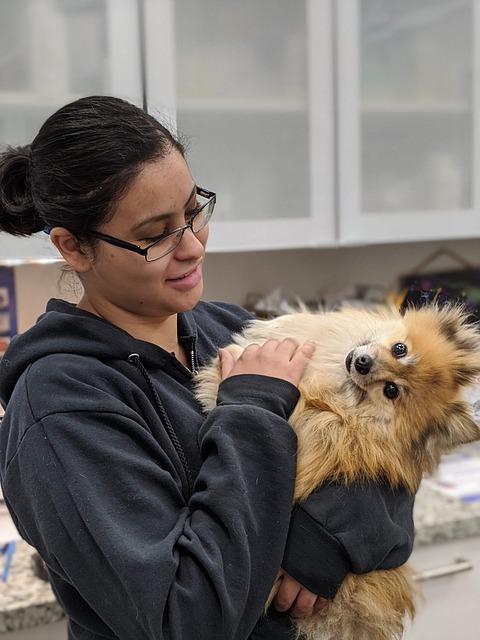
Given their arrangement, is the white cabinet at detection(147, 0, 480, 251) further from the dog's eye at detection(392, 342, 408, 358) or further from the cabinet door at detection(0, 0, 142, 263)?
the dog's eye at detection(392, 342, 408, 358)

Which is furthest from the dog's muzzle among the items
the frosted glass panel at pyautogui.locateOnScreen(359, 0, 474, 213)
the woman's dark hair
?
the frosted glass panel at pyautogui.locateOnScreen(359, 0, 474, 213)

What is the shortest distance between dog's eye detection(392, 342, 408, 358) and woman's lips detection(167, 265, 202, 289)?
27 centimetres

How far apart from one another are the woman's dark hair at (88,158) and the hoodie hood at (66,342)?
4.1 inches

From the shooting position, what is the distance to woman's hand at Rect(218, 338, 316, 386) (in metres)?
0.92

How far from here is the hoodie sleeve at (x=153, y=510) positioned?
779mm

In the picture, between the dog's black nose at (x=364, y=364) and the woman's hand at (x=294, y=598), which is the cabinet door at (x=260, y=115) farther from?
the woman's hand at (x=294, y=598)

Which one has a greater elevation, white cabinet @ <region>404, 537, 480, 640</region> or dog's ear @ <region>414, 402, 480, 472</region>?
dog's ear @ <region>414, 402, 480, 472</region>

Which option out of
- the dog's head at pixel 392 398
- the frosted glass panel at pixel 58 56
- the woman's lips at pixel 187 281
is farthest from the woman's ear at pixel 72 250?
the frosted glass panel at pixel 58 56

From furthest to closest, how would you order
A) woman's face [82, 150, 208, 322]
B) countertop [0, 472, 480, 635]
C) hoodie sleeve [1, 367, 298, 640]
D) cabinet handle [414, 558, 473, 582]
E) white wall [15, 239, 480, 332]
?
1. white wall [15, 239, 480, 332]
2. cabinet handle [414, 558, 473, 582]
3. countertop [0, 472, 480, 635]
4. woman's face [82, 150, 208, 322]
5. hoodie sleeve [1, 367, 298, 640]

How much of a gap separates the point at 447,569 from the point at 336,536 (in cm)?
106

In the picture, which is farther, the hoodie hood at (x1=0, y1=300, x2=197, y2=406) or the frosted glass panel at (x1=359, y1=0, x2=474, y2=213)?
the frosted glass panel at (x1=359, y1=0, x2=474, y2=213)

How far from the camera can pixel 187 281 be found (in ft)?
3.12

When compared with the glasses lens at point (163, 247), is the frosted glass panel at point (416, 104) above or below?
above

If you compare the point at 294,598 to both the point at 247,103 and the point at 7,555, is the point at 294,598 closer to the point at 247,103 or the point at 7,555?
the point at 7,555
